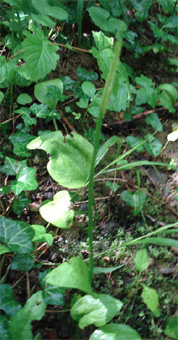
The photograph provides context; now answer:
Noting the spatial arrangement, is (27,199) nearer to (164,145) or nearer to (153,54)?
(164,145)

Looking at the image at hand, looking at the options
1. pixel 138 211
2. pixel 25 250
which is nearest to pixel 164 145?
pixel 138 211

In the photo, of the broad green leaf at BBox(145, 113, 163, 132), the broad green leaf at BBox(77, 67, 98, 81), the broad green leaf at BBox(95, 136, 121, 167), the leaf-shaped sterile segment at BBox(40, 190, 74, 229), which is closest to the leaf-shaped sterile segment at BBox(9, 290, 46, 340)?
the leaf-shaped sterile segment at BBox(40, 190, 74, 229)

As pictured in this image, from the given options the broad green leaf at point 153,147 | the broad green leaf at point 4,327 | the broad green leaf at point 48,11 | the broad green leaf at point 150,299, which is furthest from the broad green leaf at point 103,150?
the broad green leaf at point 48,11

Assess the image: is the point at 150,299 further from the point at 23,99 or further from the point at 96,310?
the point at 23,99

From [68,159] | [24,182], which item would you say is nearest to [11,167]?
Result: [24,182]

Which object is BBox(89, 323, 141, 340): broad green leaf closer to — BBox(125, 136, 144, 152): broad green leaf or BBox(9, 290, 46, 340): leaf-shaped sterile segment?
BBox(9, 290, 46, 340): leaf-shaped sterile segment
